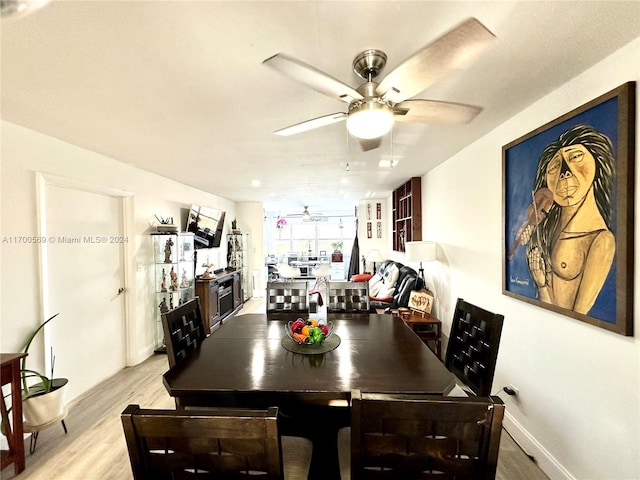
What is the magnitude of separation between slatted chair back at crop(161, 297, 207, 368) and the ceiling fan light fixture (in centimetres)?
160

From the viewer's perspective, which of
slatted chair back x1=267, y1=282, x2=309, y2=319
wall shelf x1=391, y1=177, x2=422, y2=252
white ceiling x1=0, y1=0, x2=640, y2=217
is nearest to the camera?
white ceiling x1=0, y1=0, x2=640, y2=217

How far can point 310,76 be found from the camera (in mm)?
1139

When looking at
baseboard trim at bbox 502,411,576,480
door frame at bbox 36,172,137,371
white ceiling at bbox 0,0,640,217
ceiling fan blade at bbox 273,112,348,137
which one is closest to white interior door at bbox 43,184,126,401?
door frame at bbox 36,172,137,371

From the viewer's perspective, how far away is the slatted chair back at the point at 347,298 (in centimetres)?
284

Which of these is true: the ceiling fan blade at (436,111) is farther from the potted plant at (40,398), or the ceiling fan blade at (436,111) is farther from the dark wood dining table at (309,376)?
the potted plant at (40,398)

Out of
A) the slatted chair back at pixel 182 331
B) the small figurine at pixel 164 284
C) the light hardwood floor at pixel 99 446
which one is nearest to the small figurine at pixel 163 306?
A: the small figurine at pixel 164 284

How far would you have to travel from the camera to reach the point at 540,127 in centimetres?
183

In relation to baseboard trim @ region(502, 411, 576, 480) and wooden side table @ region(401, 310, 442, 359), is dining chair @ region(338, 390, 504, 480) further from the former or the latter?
wooden side table @ region(401, 310, 442, 359)

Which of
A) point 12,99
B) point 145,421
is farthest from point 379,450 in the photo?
point 12,99

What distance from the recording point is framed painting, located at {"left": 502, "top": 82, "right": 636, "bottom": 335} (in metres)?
1.33

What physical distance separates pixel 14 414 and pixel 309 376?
2.00m

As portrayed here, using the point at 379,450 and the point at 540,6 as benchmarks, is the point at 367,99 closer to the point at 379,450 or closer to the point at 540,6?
the point at 540,6

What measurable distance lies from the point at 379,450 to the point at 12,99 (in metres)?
2.74

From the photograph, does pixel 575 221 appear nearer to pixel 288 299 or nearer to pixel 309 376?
pixel 309 376
